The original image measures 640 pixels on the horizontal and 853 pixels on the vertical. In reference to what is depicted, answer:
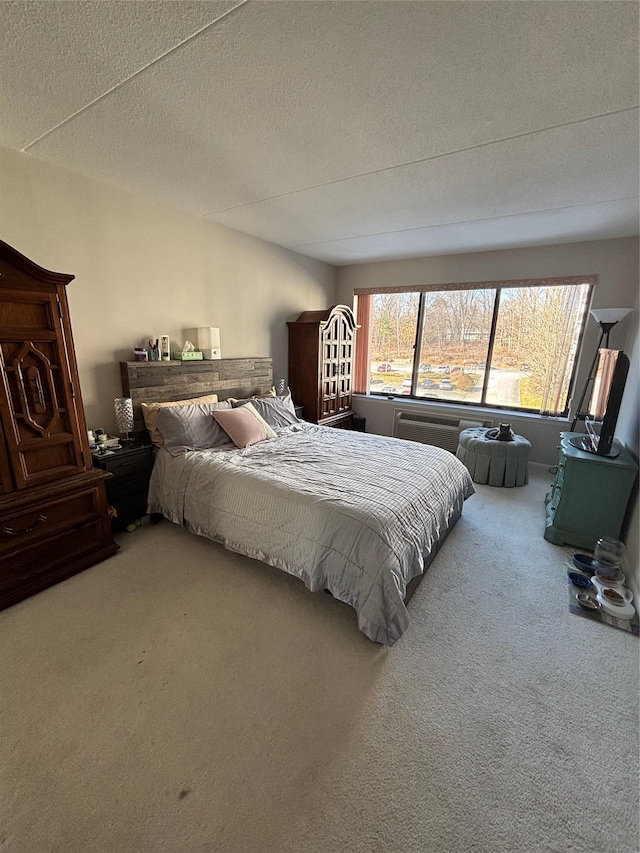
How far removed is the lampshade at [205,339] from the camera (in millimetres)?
3404

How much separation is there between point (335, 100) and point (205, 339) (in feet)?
7.35

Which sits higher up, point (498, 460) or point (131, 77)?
point (131, 77)

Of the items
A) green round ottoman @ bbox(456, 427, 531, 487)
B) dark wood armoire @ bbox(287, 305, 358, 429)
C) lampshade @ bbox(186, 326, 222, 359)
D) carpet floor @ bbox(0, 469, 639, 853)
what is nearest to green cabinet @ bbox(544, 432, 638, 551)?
carpet floor @ bbox(0, 469, 639, 853)

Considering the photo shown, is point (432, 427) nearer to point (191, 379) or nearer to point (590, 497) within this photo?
point (590, 497)

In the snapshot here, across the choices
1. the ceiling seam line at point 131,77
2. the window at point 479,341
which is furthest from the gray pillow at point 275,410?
the ceiling seam line at point 131,77

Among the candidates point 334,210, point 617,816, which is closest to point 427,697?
point 617,816

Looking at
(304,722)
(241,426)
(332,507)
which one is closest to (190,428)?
(241,426)

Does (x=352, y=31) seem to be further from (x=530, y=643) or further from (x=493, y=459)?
(x=493, y=459)

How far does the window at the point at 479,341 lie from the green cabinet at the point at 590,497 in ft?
5.76

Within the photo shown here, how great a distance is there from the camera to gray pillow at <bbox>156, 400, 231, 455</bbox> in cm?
287

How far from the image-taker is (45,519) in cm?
216

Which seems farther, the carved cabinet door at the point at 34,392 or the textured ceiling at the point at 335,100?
the carved cabinet door at the point at 34,392

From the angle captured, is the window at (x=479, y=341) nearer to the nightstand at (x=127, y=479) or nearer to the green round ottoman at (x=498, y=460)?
the green round ottoman at (x=498, y=460)

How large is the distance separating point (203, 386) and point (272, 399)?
0.70 metres
